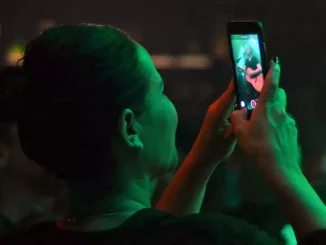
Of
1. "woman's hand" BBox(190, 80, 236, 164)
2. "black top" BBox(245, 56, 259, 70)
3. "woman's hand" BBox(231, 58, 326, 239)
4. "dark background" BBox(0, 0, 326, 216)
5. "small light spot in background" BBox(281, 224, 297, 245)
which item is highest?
"black top" BBox(245, 56, 259, 70)

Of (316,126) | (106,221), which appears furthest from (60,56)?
(316,126)

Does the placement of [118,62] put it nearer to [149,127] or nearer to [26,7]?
[149,127]

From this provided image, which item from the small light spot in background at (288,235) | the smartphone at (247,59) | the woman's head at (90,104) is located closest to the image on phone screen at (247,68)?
the smartphone at (247,59)

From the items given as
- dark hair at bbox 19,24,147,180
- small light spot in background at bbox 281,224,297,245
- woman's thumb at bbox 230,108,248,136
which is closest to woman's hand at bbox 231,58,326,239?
woman's thumb at bbox 230,108,248,136

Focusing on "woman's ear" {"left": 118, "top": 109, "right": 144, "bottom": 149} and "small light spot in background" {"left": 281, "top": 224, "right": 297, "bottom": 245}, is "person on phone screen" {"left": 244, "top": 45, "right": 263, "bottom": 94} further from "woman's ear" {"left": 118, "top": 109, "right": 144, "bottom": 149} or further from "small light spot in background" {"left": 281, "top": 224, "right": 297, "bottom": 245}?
"small light spot in background" {"left": 281, "top": 224, "right": 297, "bottom": 245}

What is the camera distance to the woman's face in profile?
0.58 m

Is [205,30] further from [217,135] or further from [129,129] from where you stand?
[129,129]

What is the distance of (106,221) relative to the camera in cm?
57

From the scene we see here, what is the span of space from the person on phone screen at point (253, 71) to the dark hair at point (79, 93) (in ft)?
0.47

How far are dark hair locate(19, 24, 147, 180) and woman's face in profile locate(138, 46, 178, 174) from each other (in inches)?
0.4

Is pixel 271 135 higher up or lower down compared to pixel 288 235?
higher up

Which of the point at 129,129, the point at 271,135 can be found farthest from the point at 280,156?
the point at 129,129

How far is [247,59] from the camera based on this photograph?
66 centimetres

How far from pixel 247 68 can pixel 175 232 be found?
211 mm
